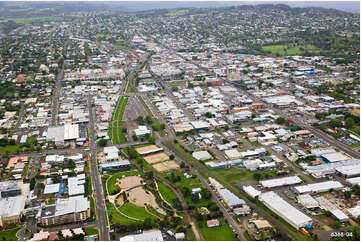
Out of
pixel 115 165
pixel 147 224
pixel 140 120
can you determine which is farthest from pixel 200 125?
pixel 147 224

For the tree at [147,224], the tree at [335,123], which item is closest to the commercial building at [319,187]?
the tree at [147,224]

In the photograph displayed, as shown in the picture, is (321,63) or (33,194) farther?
(321,63)

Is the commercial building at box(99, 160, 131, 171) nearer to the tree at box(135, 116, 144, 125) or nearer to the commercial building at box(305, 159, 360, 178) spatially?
the tree at box(135, 116, 144, 125)

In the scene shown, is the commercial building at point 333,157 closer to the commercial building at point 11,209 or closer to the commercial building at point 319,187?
the commercial building at point 319,187

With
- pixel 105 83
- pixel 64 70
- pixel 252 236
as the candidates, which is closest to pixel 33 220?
pixel 252 236

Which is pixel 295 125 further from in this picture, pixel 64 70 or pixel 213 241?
pixel 64 70

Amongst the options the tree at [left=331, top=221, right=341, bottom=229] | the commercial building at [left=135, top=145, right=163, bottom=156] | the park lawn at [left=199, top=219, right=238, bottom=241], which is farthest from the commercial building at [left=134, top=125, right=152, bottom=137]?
the tree at [left=331, top=221, right=341, bottom=229]
